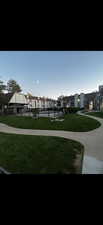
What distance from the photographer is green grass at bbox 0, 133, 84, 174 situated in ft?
7.87

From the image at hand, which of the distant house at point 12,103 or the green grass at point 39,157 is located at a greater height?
the distant house at point 12,103

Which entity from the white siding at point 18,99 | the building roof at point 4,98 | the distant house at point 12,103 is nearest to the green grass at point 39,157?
the building roof at point 4,98

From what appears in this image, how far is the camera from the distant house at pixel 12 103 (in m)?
15.7

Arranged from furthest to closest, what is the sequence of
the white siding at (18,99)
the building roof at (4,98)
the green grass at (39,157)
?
1. the white siding at (18,99)
2. the building roof at (4,98)
3. the green grass at (39,157)

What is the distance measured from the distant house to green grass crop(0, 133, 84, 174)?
42.0ft

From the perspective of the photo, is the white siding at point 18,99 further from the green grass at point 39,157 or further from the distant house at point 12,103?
the green grass at point 39,157

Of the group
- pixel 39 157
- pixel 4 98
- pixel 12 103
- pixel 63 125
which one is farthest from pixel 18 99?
pixel 39 157

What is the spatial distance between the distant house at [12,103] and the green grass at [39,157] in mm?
12792

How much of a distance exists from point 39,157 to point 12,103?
16.2 m

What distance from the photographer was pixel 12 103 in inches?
707
